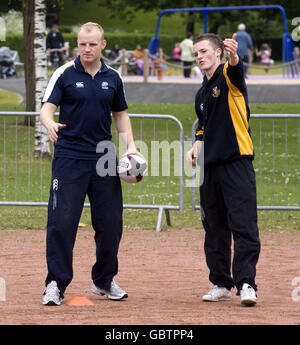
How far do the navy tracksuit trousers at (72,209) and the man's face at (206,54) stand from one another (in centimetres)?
102

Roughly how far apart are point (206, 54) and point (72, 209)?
56.5 inches

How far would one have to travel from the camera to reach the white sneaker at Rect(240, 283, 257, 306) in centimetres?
686

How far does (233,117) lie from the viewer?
22.7 feet

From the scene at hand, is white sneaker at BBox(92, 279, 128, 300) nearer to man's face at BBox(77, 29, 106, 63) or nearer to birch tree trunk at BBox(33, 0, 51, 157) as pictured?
man's face at BBox(77, 29, 106, 63)

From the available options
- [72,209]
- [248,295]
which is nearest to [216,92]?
[72,209]

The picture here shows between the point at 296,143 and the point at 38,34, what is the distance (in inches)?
201

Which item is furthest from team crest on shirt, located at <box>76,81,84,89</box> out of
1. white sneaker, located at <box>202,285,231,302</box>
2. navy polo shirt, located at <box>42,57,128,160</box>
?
white sneaker, located at <box>202,285,231,302</box>

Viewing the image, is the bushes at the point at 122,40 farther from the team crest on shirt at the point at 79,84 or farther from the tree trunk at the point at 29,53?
the team crest on shirt at the point at 79,84

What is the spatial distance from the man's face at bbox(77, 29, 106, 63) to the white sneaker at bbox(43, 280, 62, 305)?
5.23 ft

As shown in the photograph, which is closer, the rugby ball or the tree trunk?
the rugby ball

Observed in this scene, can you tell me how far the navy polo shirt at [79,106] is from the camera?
686cm
